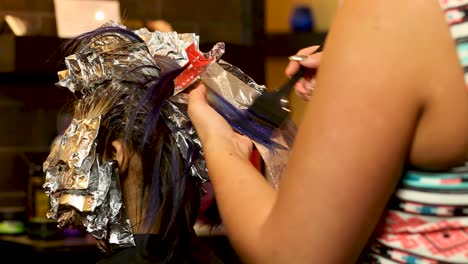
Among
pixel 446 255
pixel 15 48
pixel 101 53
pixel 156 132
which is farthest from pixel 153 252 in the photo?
pixel 15 48

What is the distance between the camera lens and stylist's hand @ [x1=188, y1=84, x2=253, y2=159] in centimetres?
88

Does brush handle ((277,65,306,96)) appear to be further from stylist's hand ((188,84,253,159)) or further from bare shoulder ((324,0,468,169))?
bare shoulder ((324,0,468,169))

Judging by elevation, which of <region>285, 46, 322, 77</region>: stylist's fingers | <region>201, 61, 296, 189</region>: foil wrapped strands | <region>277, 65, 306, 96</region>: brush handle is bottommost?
<region>201, 61, 296, 189</region>: foil wrapped strands

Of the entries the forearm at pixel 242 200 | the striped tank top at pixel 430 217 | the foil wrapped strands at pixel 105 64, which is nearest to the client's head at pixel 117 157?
the foil wrapped strands at pixel 105 64

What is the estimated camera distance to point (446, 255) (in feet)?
2.45

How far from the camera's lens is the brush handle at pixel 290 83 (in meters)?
0.92

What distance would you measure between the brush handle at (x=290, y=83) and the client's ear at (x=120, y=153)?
46cm

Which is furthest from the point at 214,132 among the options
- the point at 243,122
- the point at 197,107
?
the point at 243,122

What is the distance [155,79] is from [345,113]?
581 millimetres

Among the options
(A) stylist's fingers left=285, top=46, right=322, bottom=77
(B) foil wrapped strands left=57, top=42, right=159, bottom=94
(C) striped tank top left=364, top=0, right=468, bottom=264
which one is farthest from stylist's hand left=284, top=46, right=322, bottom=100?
(B) foil wrapped strands left=57, top=42, right=159, bottom=94

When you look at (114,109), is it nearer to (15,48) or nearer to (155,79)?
(155,79)

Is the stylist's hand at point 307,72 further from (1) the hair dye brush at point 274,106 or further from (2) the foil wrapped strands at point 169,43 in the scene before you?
(2) the foil wrapped strands at point 169,43

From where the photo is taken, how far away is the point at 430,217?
0.75 meters

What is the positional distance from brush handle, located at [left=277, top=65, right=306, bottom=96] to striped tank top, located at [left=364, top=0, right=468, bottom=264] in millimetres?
211
